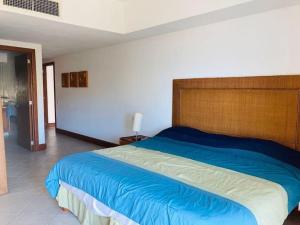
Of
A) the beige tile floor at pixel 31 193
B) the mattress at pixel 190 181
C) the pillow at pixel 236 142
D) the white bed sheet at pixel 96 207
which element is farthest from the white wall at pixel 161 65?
the white bed sheet at pixel 96 207

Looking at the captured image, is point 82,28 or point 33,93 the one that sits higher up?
point 82,28

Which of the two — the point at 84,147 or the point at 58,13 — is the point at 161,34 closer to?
the point at 58,13

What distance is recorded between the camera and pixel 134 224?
5.82 ft

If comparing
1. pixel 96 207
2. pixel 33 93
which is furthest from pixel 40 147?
pixel 96 207

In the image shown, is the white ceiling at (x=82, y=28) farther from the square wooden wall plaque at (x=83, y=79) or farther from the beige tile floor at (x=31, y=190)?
the beige tile floor at (x=31, y=190)

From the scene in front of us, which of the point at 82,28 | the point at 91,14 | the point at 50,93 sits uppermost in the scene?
the point at 91,14

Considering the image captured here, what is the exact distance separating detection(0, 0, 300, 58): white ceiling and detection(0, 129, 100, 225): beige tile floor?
6.97 feet

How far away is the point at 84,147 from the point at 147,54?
249 cm

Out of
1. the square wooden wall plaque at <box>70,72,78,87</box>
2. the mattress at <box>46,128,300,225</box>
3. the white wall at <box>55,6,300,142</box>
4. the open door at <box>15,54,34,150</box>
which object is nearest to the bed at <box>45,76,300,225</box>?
the mattress at <box>46,128,300,225</box>

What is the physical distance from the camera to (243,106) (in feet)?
10.0

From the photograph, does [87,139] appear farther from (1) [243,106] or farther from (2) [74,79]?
(1) [243,106]

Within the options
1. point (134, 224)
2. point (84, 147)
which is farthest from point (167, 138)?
point (84, 147)

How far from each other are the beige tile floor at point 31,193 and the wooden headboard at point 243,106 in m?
0.94

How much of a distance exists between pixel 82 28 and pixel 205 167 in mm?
2523
